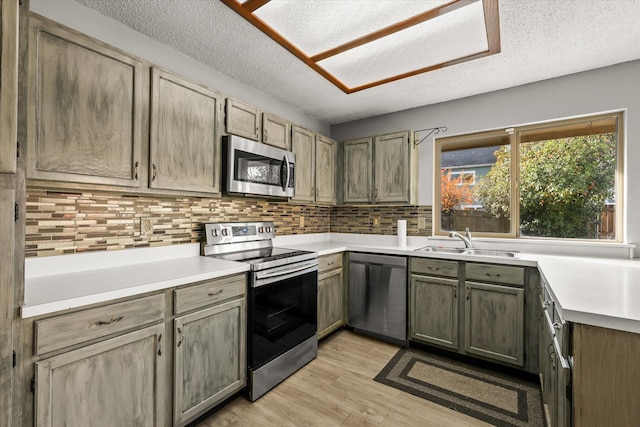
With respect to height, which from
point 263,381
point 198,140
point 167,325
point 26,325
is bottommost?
point 263,381

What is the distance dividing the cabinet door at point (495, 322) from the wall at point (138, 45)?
2613 mm

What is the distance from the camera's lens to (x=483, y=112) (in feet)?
9.62

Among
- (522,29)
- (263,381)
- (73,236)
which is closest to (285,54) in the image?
(522,29)

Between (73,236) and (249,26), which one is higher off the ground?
(249,26)

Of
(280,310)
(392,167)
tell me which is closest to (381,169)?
(392,167)

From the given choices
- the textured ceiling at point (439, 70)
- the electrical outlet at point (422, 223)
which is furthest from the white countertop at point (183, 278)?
the textured ceiling at point (439, 70)

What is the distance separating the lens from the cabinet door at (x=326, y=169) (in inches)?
128

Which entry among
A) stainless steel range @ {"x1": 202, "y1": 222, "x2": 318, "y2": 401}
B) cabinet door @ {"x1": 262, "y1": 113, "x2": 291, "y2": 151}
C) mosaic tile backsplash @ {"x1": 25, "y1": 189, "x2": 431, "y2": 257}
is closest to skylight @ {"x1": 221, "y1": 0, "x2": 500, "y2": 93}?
cabinet door @ {"x1": 262, "y1": 113, "x2": 291, "y2": 151}

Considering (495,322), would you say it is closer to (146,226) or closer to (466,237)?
(466,237)

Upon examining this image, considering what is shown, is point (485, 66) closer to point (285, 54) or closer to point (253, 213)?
point (285, 54)

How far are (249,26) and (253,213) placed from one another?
5.12ft

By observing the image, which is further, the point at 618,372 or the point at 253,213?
the point at 253,213

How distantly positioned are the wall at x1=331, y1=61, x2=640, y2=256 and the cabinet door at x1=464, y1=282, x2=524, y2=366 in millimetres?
1087

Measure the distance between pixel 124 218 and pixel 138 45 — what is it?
1.18 metres
